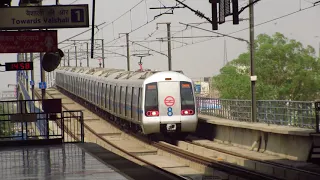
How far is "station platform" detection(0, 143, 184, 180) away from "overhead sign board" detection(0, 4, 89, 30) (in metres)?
3.33

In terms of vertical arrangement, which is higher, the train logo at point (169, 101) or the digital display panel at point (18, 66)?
the digital display panel at point (18, 66)

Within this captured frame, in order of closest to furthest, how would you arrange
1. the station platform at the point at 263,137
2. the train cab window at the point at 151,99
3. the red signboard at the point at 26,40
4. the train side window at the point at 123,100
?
the red signboard at the point at 26,40, the station platform at the point at 263,137, the train cab window at the point at 151,99, the train side window at the point at 123,100

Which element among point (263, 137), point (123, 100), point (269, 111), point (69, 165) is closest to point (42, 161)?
point (69, 165)

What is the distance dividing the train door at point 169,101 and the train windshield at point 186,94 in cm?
19

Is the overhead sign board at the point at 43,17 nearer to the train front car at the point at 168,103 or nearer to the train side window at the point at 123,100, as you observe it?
the train front car at the point at 168,103

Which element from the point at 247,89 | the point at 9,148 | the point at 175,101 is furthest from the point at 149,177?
the point at 247,89

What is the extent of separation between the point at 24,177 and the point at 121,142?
888 inches

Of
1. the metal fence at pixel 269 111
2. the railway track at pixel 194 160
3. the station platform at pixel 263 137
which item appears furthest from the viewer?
the metal fence at pixel 269 111

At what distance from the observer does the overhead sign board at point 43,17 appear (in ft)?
55.0

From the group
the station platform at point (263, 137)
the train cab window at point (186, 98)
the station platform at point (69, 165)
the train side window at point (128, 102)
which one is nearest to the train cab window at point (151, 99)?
the train cab window at point (186, 98)

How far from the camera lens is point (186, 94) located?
31.7 meters

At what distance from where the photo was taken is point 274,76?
2771 inches

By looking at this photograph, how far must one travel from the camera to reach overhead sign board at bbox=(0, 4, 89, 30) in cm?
1677

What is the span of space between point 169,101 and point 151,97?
2.72 ft
